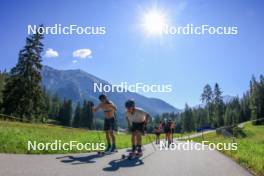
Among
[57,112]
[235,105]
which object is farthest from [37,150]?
[235,105]

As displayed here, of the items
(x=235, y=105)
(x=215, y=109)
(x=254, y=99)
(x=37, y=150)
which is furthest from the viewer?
(x=235, y=105)

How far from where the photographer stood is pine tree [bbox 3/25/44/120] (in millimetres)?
54906

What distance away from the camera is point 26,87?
56.4m

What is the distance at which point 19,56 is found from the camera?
60375 mm

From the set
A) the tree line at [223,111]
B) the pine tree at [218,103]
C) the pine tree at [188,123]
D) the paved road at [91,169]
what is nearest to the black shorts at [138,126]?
the paved road at [91,169]

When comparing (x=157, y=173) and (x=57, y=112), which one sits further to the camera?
(x=57, y=112)

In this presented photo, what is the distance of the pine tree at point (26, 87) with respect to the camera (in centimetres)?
5491

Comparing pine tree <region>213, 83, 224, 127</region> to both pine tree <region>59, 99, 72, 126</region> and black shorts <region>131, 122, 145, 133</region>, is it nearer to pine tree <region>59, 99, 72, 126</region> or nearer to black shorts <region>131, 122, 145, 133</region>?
pine tree <region>59, 99, 72, 126</region>

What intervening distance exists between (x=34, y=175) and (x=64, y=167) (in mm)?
1485

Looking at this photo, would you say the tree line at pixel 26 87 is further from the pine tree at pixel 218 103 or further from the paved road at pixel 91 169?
the pine tree at pixel 218 103

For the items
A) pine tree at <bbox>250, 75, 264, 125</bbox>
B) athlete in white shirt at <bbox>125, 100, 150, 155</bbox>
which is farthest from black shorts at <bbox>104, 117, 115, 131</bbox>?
pine tree at <bbox>250, 75, 264, 125</bbox>

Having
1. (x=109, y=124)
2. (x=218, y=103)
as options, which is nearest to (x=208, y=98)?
(x=218, y=103)

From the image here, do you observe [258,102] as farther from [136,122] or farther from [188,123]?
[136,122]

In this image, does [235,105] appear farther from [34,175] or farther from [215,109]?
[34,175]
